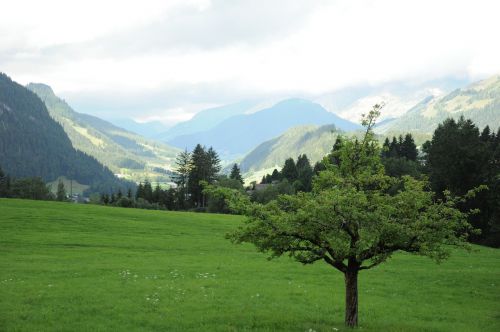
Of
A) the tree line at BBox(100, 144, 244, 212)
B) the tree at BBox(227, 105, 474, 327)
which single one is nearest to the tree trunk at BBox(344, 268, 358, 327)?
the tree at BBox(227, 105, 474, 327)

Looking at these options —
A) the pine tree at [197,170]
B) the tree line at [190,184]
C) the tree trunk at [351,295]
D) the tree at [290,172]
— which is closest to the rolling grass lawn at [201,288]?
the tree trunk at [351,295]

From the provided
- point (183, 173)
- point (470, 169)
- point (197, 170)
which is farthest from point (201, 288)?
point (183, 173)

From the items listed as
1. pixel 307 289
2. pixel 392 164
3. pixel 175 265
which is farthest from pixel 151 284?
pixel 392 164

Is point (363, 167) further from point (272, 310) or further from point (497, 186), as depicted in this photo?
point (497, 186)

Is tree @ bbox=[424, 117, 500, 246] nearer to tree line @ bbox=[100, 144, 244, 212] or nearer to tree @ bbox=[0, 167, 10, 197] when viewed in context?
tree line @ bbox=[100, 144, 244, 212]

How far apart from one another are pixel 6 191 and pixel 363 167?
6748 inches

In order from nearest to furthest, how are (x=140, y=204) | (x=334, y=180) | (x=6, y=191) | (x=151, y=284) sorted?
(x=334, y=180), (x=151, y=284), (x=140, y=204), (x=6, y=191)

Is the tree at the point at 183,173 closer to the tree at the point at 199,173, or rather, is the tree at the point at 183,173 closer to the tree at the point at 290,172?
the tree at the point at 199,173

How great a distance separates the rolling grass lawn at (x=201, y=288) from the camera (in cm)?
2041

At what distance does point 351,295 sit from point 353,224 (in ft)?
9.91

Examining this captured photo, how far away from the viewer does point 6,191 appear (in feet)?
541

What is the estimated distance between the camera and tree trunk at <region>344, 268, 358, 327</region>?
60.7 ft

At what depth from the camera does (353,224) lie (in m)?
18.1

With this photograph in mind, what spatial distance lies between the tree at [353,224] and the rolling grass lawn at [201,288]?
10.9 ft
